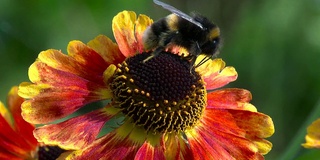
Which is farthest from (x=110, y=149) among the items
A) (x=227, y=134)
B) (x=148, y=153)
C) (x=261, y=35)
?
(x=261, y=35)

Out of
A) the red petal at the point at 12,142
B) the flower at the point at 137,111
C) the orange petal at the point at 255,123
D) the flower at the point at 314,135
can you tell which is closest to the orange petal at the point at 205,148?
the flower at the point at 137,111

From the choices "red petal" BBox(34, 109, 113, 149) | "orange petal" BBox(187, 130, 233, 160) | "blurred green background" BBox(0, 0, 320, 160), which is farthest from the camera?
"blurred green background" BBox(0, 0, 320, 160)

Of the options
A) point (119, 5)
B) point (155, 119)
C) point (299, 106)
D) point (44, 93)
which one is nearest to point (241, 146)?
point (155, 119)

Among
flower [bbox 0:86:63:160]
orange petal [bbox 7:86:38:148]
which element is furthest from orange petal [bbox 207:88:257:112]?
orange petal [bbox 7:86:38:148]

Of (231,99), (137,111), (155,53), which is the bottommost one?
(231,99)

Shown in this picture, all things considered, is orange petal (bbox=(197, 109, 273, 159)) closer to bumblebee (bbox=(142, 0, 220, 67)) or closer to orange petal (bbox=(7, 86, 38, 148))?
bumblebee (bbox=(142, 0, 220, 67))

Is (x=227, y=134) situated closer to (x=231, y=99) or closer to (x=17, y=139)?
(x=231, y=99)

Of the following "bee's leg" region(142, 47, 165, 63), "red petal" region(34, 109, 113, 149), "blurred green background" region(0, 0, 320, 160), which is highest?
"bee's leg" region(142, 47, 165, 63)

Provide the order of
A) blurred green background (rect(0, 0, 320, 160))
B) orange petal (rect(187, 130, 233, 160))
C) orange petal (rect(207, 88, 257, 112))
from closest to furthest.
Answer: orange petal (rect(187, 130, 233, 160)) → orange petal (rect(207, 88, 257, 112)) → blurred green background (rect(0, 0, 320, 160))
